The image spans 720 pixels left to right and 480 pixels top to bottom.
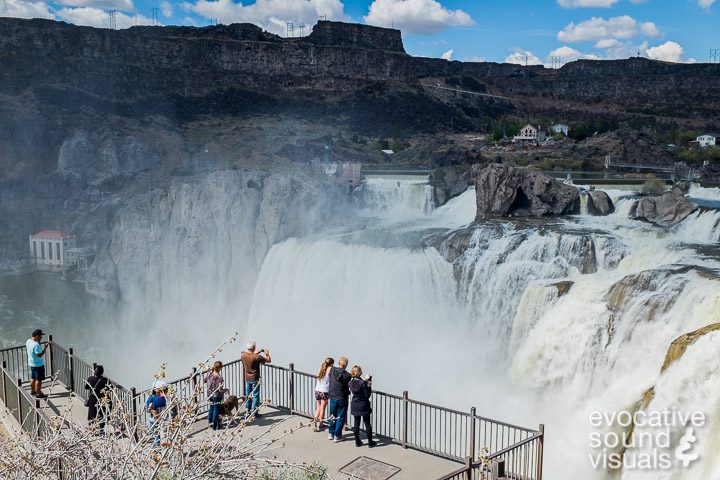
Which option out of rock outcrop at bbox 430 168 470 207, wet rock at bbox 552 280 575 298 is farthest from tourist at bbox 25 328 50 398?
rock outcrop at bbox 430 168 470 207

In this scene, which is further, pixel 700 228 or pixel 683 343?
pixel 700 228

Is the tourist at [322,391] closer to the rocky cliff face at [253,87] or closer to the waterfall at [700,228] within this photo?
the waterfall at [700,228]

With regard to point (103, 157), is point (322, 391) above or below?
below

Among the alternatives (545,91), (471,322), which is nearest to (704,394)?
(471,322)

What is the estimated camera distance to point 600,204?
88.5 feet

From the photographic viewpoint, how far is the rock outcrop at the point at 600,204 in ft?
88.1

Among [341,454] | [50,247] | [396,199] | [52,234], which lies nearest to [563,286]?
[341,454]

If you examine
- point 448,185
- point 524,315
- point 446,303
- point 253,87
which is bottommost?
point 446,303

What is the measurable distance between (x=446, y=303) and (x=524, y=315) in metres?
3.98

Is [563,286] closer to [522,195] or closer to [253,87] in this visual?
[522,195]

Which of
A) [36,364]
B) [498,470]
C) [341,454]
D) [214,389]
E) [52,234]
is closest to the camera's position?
[498,470]

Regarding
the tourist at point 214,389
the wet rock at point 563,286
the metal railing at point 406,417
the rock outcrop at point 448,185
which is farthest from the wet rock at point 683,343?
the rock outcrop at point 448,185

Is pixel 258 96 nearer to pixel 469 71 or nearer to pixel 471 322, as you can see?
pixel 469 71

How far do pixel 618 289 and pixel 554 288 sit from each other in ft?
6.80
